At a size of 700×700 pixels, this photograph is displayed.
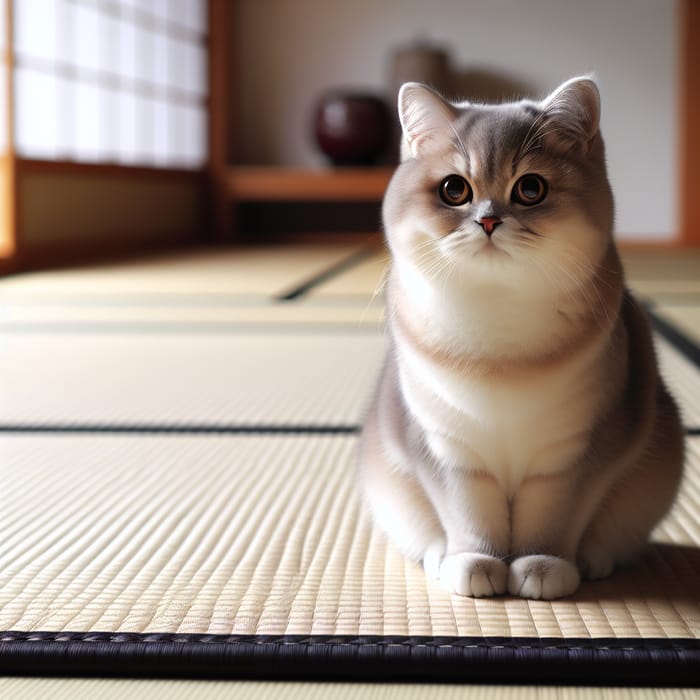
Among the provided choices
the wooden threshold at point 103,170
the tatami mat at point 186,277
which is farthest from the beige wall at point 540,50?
the tatami mat at point 186,277

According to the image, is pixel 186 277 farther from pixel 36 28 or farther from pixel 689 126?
pixel 689 126

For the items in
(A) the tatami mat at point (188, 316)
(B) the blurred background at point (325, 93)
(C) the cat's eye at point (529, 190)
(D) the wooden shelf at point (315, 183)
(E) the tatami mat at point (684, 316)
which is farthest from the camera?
(D) the wooden shelf at point (315, 183)

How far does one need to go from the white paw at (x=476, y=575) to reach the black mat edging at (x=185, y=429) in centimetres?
74

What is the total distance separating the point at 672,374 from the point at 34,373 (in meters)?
1.34

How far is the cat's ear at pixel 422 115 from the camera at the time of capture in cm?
102

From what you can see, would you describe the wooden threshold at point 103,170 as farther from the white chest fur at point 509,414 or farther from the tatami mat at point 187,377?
the white chest fur at point 509,414

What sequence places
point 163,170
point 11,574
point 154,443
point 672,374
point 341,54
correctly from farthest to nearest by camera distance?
1. point 341,54
2. point 163,170
3. point 672,374
4. point 154,443
5. point 11,574

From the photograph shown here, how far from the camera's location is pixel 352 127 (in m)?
6.38

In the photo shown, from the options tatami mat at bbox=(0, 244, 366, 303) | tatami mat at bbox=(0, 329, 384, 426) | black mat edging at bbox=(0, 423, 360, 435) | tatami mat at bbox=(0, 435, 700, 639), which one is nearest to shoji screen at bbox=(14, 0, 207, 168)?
tatami mat at bbox=(0, 244, 366, 303)

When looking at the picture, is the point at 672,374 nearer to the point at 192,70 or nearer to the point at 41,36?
the point at 41,36

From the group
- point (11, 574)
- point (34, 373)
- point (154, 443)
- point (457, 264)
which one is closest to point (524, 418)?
point (457, 264)

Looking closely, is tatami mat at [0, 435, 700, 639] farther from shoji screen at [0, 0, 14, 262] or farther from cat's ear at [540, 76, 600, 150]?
shoji screen at [0, 0, 14, 262]

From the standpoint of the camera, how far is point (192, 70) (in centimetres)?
676

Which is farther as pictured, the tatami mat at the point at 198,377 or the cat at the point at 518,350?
the tatami mat at the point at 198,377
